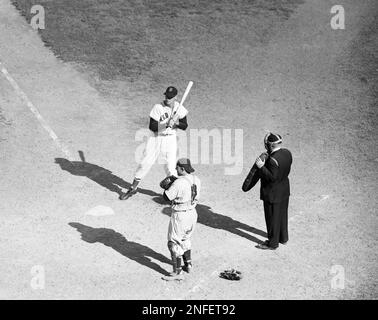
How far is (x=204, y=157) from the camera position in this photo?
16.5m

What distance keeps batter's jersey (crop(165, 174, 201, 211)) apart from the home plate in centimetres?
242

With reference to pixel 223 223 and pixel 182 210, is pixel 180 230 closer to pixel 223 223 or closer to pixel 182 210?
pixel 182 210

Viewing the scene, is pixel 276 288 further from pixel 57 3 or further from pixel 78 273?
pixel 57 3

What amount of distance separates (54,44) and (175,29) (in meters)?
3.35

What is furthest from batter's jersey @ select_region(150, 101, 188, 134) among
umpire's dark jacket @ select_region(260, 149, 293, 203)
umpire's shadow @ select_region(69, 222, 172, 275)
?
umpire's shadow @ select_region(69, 222, 172, 275)

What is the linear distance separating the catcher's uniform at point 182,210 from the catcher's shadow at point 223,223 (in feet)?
5.55

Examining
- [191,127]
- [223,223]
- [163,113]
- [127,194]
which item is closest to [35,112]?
[191,127]

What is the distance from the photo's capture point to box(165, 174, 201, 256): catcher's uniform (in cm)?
1220

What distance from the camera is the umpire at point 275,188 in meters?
13.1

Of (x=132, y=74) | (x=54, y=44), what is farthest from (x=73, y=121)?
(x=54, y=44)

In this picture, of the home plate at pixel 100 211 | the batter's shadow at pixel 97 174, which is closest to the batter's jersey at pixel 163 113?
the batter's shadow at pixel 97 174

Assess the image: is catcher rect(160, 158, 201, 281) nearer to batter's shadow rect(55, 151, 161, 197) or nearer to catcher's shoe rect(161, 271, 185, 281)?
catcher's shoe rect(161, 271, 185, 281)

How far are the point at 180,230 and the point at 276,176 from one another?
1.95m

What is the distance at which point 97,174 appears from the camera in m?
15.9
